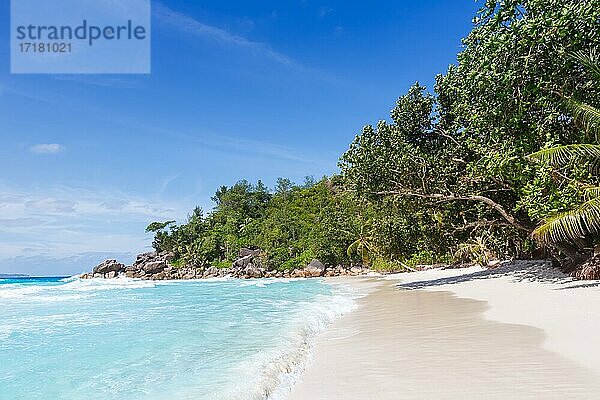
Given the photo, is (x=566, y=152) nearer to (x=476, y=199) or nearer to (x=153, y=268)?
(x=476, y=199)

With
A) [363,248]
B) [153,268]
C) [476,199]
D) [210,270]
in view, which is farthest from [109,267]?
[476,199]

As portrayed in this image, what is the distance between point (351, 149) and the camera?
17969 millimetres

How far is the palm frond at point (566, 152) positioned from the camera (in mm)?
10008

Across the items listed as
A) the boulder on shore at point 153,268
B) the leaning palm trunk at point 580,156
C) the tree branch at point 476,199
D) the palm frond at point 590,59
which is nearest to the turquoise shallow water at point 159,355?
the leaning palm trunk at point 580,156

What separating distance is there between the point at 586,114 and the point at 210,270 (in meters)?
52.6

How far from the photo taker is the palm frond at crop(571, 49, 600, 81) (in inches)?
407

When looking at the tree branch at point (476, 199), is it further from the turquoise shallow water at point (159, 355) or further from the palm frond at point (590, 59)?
the palm frond at point (590, 59)

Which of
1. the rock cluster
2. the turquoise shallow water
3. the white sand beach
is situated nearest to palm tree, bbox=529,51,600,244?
the white sand beach

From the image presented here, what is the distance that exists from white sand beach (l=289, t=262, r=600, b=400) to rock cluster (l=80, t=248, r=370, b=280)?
3536 cm

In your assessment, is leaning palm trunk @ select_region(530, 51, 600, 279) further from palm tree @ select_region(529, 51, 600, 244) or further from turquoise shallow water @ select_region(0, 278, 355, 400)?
turquoise shallow water @ select_region(0, 278, 355, 400)

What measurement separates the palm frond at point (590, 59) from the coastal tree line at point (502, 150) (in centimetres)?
3

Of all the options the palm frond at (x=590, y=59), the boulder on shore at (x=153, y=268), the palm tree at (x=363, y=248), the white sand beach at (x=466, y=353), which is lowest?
the white sand beach at (x=466, y=353)

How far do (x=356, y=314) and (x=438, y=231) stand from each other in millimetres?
12745

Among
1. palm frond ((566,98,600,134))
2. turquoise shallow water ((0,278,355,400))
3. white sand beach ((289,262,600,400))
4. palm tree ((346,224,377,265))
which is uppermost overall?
palm frond ((566,98,600,134))
